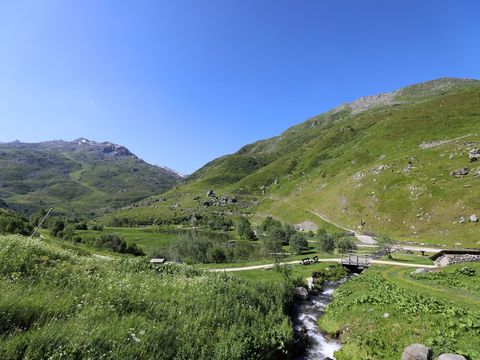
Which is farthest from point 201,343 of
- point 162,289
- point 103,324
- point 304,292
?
point 304,292

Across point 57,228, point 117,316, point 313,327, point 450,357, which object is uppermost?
point 117,316

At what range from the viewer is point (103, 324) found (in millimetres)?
13469

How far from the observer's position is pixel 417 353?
18656 mm

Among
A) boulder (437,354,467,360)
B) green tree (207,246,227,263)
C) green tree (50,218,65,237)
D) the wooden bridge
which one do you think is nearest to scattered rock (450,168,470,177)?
the wooden bridge

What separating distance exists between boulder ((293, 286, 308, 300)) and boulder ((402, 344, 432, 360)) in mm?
21121

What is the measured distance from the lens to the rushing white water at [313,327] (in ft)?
81.1

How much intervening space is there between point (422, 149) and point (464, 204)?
70.8m

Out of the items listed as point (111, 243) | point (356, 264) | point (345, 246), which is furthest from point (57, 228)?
point (356, 264)

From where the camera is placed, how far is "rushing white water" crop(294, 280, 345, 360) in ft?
81.1

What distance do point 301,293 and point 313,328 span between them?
10.8 metres

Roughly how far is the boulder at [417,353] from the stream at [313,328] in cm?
645

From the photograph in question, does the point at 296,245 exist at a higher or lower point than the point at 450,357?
lower

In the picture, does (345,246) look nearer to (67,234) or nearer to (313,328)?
(313,328)

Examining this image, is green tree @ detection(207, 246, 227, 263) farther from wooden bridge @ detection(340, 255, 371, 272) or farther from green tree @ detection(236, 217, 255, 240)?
green tree @ detection(236, 217, 255, 240)
